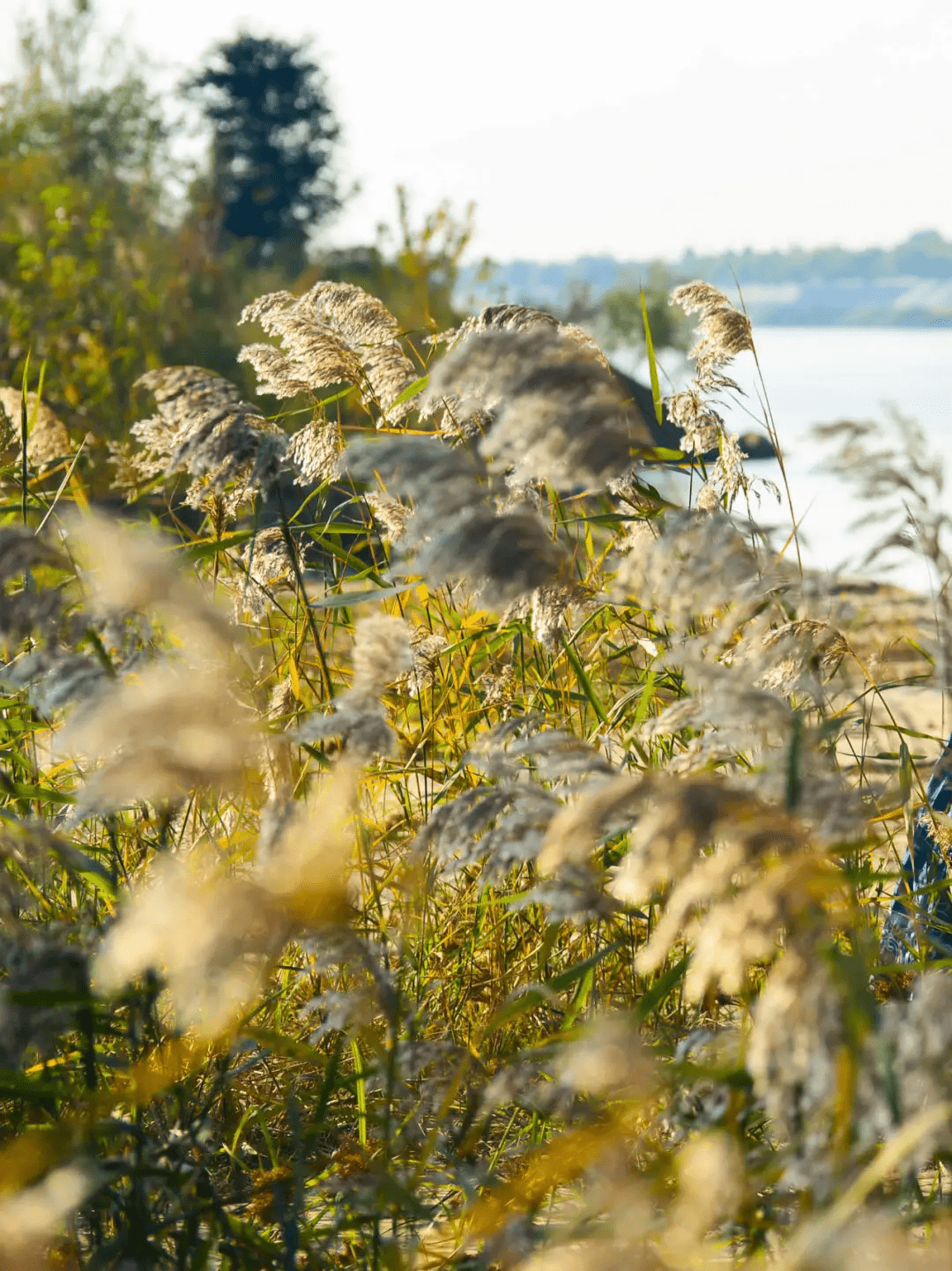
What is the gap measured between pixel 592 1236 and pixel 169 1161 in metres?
0.50

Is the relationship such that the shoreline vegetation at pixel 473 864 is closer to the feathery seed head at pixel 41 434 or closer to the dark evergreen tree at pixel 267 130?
the feathery seed head at pixel 41 434

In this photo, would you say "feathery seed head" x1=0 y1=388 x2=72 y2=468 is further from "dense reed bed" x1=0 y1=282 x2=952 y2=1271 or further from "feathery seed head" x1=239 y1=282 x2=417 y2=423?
"feathery seed head" x1=239 y1=282 x2=417 y2=423

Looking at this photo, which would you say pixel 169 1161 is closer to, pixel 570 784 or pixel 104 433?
pixel 570 784

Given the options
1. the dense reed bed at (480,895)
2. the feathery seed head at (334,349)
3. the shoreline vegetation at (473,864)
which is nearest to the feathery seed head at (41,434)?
the shoreline vegetation at (473,864)

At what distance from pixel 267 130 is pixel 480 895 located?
3586 centimetres

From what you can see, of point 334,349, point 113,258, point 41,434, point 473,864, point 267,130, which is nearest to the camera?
point 473,864

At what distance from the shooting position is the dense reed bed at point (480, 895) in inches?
38.2

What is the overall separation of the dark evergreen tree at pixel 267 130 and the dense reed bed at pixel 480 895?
110ft

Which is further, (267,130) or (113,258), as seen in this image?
(267,130)

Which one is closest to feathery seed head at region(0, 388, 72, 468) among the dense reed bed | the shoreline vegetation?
the shoreline vegetation

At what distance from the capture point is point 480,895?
2055 mm

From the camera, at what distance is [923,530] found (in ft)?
5.47

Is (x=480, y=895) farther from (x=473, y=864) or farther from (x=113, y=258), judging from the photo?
(x=113, y=258)

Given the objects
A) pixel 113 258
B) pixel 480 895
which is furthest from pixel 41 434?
pixel 113 258
